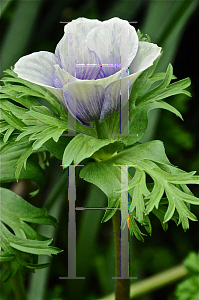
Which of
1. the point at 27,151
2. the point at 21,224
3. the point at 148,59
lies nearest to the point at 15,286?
the point at 21,224

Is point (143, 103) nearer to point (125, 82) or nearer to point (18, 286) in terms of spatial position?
point (125, 82)

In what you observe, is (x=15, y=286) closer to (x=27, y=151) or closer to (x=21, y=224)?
(x=21, y=224)

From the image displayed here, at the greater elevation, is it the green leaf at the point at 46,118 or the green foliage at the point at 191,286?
the green leaf at the point at 46,118

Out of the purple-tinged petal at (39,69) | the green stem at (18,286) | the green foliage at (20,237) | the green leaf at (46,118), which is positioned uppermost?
the purple-tinged petal at (39,69)

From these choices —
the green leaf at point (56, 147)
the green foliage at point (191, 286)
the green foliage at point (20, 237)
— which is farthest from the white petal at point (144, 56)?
the green foliage at point (191, 286)

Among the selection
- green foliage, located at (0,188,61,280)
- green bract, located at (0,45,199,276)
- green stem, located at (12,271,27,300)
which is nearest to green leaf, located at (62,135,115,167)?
green bract, located at (0,45,199,276)

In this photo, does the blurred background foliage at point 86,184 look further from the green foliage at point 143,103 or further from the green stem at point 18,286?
the green foliage at point 143,103
